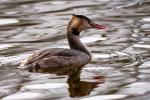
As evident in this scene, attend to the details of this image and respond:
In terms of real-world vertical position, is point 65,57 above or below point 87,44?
above

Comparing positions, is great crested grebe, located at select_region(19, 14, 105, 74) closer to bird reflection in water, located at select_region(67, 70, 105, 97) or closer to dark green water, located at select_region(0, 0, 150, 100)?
dark green water, located at select_region(0, 0, 150, 100)

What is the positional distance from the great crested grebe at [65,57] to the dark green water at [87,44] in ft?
0.91

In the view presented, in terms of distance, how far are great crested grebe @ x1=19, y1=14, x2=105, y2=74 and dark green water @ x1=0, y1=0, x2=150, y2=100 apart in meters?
0.28

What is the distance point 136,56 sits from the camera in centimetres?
1353

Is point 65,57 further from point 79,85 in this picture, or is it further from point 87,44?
point 87,44

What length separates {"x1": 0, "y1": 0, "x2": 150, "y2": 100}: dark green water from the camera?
11234 mm

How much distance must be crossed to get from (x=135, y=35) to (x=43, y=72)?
3698 mm

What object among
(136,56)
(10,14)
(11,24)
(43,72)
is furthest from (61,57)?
(10,14)

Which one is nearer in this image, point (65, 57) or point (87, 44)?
point (65, 57)

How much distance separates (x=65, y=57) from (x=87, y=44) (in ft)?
6.25

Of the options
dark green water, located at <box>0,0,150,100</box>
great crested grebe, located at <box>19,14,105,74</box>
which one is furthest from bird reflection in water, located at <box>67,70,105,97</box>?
great crested grebe, located at <box>19,14,105,74</box>

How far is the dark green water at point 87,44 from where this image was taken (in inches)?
442

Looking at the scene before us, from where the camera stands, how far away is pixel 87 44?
15.1 m

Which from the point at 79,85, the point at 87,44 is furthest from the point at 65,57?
the point at 87,44
